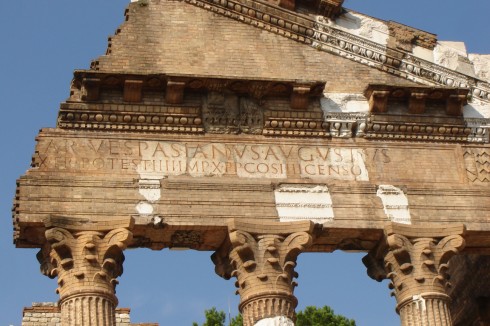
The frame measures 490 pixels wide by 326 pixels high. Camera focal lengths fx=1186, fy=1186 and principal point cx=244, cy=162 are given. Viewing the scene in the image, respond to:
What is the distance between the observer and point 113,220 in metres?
20.3

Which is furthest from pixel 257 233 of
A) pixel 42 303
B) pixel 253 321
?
pixel 42 303

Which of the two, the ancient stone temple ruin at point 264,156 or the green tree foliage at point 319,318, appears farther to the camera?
the green tree foliage at point 319,318

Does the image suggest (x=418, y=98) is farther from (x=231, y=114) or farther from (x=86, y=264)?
(x=86, y=264)

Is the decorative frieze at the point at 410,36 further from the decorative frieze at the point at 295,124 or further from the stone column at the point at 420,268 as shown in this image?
the stone column at the point at 420,268

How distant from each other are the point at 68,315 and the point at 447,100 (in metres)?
8.47

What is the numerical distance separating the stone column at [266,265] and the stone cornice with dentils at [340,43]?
4.26 meters

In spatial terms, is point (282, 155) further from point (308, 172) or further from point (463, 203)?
point (463, 203)

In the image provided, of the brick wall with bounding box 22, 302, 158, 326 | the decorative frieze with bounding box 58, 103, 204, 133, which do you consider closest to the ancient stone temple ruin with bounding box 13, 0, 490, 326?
the decorative frieze with bounding box 58, 103, 204, 133

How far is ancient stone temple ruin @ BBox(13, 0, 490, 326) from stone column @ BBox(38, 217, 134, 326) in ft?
0.08

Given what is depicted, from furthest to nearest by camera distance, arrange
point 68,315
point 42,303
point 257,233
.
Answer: point 42,303 < point 257,233 < point 68,315

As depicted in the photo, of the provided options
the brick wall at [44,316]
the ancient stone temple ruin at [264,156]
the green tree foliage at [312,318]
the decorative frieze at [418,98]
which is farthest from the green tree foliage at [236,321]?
the decorative frieze at [418,98]

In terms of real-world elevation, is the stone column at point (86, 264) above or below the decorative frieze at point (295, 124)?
below

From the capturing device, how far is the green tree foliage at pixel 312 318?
1560 inches

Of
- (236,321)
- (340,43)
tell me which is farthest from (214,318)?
(340,43)
